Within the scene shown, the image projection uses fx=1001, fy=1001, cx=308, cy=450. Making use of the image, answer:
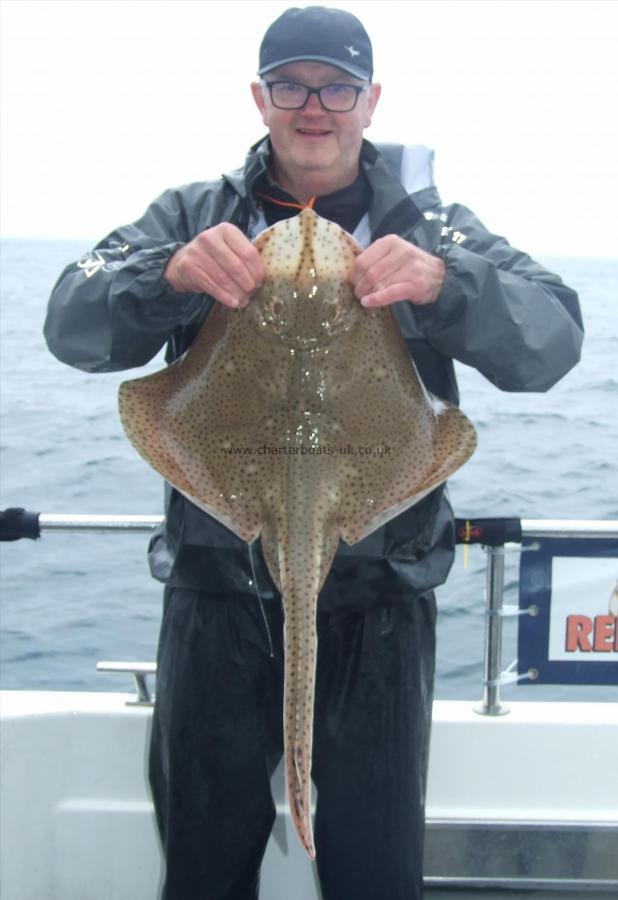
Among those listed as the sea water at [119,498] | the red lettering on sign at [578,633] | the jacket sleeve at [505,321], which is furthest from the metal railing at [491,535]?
the sea water at [119,498]

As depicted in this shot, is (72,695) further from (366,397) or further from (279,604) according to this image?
(366,397)

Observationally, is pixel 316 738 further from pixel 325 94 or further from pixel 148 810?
pixel 325 94

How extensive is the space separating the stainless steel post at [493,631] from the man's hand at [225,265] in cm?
171

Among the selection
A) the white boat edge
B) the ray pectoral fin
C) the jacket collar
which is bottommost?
the white boat edge

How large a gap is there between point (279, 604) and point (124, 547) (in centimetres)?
673

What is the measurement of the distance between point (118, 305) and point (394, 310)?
0.80 metres

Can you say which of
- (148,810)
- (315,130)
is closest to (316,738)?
(148,810)

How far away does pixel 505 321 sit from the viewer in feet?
8.63

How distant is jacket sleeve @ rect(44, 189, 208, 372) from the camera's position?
2604 millimetres

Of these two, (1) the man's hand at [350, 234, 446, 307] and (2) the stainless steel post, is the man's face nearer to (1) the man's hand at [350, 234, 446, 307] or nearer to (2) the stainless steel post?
(1) the man's hand at [350, 234, 446, 307]

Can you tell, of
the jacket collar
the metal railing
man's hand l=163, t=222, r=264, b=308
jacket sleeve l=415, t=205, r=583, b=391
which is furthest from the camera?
the metal railing

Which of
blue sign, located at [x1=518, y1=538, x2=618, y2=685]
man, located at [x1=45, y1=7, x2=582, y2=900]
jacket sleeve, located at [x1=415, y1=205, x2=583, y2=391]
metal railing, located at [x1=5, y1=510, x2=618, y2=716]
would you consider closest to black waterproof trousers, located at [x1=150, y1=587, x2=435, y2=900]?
man, located at [x1=45, y1=7, x2=582, y2=900]

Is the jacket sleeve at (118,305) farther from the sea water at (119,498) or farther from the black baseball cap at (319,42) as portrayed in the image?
the sea water at (119,498)

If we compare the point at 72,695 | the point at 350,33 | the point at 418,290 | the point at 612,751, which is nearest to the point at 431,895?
the point at 612,751
